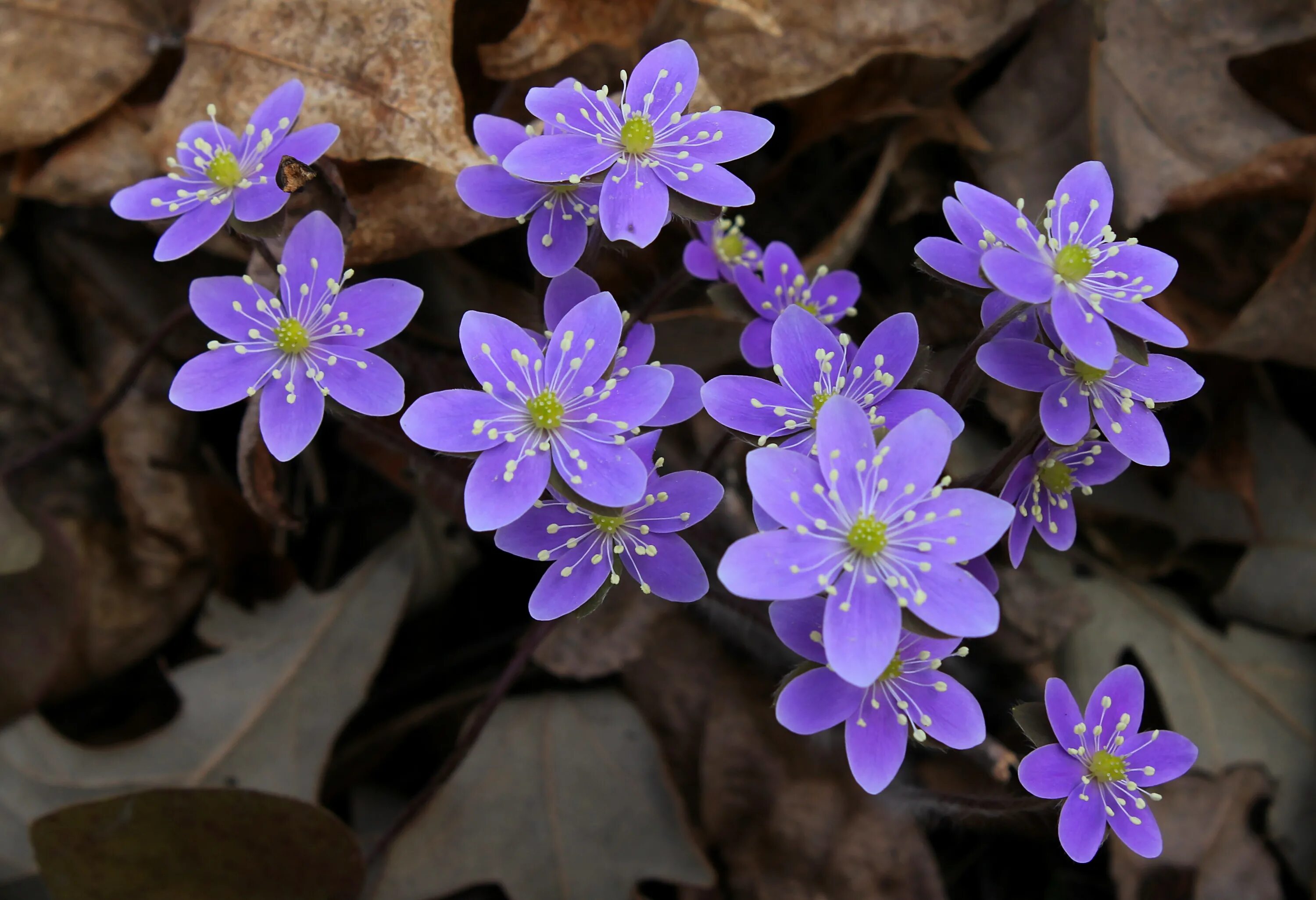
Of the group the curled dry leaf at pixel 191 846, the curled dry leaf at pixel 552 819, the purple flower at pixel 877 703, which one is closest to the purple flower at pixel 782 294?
the purple flower at pixel 877 703

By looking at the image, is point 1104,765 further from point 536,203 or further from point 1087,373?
point 536,203

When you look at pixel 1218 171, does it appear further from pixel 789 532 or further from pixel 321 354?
pixel 321 354

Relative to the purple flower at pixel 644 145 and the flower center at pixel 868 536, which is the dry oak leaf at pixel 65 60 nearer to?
the purple flower at pixel 644 145

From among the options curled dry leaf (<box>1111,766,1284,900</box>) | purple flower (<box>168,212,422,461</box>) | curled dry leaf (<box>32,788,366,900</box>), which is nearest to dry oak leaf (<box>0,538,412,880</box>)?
curled dry leaf (<box>32,788,366,900</box>)

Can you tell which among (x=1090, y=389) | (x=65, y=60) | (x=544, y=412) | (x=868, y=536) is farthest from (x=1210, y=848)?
(x=65, y=60)

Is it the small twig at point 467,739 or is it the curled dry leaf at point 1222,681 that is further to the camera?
the curled dry leaf at point 1222,681

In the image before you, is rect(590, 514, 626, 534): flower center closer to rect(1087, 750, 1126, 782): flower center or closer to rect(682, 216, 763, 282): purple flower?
rect(682, 216, 763, 282): purple flower
